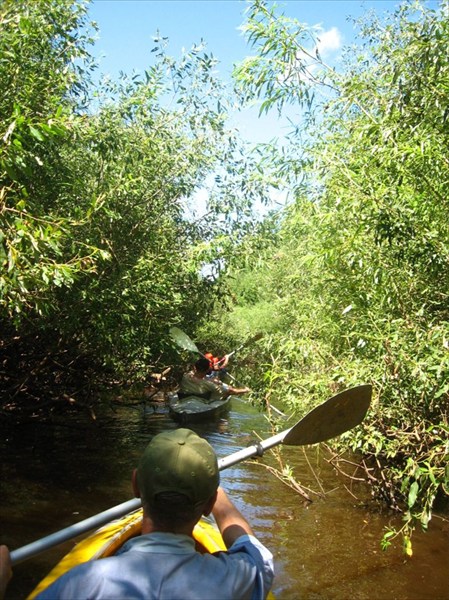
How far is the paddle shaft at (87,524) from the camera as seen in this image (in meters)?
2.17

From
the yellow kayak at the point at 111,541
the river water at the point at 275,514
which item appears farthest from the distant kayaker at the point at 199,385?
the yellow kayak at the point at 111,541

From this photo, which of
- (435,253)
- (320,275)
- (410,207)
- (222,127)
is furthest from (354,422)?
(222,127)

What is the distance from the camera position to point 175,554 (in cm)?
149

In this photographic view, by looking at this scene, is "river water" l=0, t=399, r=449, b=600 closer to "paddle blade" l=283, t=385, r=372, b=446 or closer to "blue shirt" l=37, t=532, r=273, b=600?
"paddle blade" l=283, t=385, r=372, b=446

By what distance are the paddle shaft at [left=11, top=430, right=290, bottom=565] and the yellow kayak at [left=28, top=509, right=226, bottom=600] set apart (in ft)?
0.34

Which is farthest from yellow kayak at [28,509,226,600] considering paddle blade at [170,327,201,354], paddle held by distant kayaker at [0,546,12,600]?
paddle blade at [170,327,201,354]

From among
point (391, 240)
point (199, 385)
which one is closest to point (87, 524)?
point (391, 240)

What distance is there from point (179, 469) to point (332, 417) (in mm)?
2211

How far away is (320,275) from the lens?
→ 22.6ft

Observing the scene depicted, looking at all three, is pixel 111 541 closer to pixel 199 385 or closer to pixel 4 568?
pixel 4 568

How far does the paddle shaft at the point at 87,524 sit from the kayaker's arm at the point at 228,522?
23.8 inches

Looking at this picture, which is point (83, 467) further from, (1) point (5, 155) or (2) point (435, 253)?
(2) point (435, 253)

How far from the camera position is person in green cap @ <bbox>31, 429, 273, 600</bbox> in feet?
4.64

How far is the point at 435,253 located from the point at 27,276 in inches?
118
